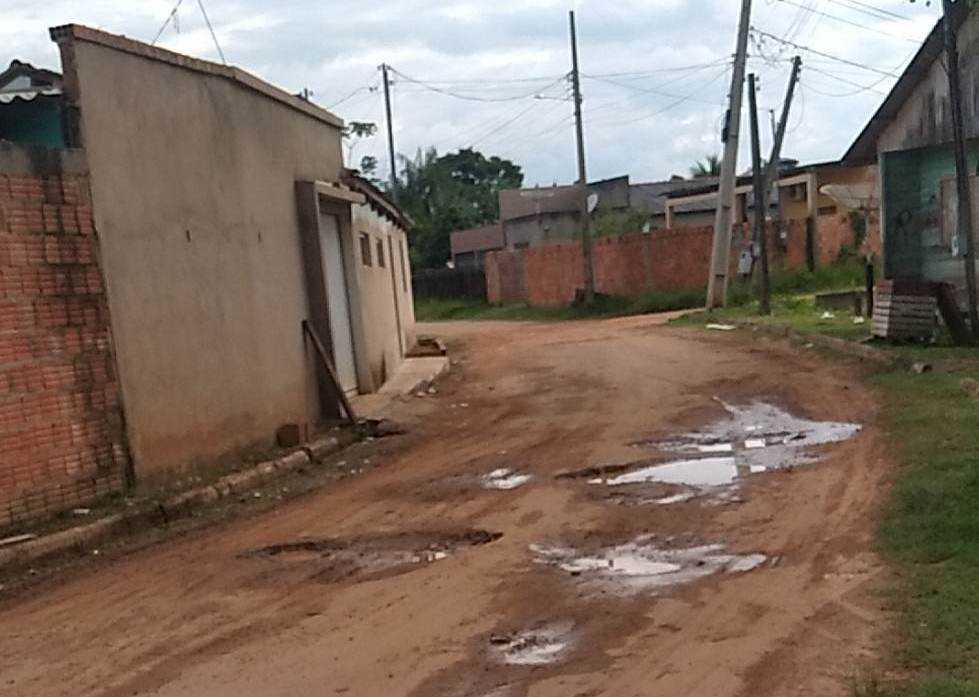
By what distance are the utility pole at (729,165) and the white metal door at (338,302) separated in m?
15.4

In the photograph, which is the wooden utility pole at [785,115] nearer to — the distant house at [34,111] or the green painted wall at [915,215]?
the green painted wall at [915,215]

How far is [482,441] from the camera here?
13070 millimetres

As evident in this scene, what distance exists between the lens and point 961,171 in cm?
1684

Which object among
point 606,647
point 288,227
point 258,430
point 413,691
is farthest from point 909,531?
point 288,227

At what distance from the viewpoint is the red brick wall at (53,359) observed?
9172mm

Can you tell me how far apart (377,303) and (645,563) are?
46.1 feet

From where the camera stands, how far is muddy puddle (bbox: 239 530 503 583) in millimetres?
7594

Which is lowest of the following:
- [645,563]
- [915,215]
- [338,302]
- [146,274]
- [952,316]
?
[645,563]

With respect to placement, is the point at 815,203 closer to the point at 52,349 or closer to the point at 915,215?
the point at 915,215

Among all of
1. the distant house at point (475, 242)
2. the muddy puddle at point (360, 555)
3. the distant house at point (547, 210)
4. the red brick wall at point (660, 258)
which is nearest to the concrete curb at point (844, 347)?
the muddy puddle at point (360, 555)

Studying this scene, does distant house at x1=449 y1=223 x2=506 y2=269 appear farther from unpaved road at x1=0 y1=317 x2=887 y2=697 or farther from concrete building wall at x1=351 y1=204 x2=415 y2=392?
unpaved road at x1=0 y1=317 x2=887 y2=697

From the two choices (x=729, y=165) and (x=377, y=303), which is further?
(x=729, y=165)

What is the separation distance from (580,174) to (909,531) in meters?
35.9

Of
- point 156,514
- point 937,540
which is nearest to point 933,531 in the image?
point 937,540
